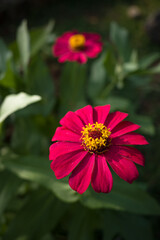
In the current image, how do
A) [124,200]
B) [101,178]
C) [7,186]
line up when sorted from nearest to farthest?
[101,178]
[124,200]
[7,186]

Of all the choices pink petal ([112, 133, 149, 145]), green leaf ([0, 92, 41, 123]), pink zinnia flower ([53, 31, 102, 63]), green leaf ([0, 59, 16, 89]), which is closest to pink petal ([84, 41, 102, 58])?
pink zinnia flower ([53, 31, 102, 63])

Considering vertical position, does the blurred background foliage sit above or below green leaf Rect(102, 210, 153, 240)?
above

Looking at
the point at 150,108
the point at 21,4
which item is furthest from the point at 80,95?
the point at 21,4

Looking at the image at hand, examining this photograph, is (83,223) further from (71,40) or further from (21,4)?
(21,4)

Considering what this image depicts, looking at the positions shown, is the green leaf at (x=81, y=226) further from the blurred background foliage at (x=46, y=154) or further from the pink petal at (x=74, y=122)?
the pink petal at (x=74, y=122)

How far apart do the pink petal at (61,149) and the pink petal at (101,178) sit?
63mm

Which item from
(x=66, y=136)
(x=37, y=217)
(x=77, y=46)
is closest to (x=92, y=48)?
(x=77, y=46)

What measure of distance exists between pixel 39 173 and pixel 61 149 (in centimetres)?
37

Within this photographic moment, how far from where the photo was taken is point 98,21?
9.02 ft

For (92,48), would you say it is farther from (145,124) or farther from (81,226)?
(81,226)

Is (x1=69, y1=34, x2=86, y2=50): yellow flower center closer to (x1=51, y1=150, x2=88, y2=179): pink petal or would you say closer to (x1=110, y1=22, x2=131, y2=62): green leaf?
(x1=110, y1=22, x2=131, y2=62): green leaf

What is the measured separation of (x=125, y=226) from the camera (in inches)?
41.7

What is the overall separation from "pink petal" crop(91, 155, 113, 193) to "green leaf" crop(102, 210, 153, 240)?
0.56 metres

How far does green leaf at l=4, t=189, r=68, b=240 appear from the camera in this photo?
100cm
